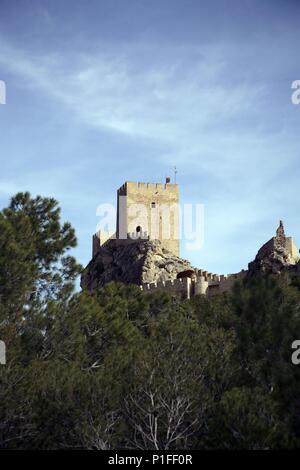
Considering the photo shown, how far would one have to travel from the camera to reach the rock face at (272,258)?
3759 centimetres

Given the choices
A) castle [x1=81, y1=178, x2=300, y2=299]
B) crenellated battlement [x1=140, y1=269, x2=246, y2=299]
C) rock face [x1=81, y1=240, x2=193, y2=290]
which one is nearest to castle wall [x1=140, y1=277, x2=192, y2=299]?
crenellated battlement [x1=140, y1=269, x2=246, y2=299]

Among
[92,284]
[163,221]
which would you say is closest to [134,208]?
[163,221]

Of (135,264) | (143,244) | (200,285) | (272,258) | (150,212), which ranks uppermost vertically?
(150,212)

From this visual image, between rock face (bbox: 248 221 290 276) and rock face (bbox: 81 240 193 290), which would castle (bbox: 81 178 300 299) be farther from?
rock face (bbox: 248 221 290 276)

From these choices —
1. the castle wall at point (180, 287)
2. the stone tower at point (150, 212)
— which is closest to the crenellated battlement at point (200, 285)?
the castle wall at point (180, 287)

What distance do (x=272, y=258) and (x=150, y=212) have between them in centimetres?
1906

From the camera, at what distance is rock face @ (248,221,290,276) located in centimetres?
3759

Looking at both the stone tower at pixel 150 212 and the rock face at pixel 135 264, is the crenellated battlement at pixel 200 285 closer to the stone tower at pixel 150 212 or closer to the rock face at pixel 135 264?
the rock face at pixel 135 264

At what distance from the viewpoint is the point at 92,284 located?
55.8 m

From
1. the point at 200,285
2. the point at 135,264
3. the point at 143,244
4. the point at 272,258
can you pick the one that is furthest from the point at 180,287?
the point at 143,244

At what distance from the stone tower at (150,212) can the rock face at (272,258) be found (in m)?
15.7

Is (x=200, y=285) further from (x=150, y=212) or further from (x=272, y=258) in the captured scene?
(x=150, y=212)

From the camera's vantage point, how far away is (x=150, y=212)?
185 ft
